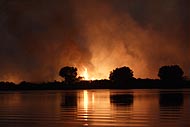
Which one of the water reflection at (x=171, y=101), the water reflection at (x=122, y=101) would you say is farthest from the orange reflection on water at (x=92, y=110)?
the water reflection at (x=171, y=101)

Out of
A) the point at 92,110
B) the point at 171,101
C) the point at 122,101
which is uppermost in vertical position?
the point at 122,101

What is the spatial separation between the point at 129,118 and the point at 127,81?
130194mm

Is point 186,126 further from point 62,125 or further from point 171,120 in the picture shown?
point 62,125

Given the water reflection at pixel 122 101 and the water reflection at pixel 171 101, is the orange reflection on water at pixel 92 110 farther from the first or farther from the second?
the water reflection at pixel 171 101

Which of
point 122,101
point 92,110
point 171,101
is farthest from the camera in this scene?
point 122,101

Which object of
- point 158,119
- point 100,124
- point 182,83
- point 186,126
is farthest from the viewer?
point 182,83

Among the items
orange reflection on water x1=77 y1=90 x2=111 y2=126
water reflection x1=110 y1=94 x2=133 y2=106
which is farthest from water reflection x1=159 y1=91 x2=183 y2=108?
orange reflection on water x1=77 y1=90 x2=111 y2=126

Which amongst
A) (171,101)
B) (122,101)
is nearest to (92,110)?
(122,101)

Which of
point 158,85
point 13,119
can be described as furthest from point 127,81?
point 13,119

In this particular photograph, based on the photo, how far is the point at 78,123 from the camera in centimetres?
2861

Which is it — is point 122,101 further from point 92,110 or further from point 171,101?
point 92,110

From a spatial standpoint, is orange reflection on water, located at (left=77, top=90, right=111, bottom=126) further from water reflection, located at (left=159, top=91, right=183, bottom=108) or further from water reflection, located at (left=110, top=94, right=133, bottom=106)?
water reflection, located at (left=159, top=91, right=183, bottom=108)

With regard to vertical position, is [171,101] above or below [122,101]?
below

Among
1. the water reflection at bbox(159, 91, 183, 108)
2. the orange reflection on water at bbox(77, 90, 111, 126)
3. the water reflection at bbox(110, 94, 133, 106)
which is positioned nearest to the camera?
the orange reflection on water at bbox(77, 90, 111, 126)
